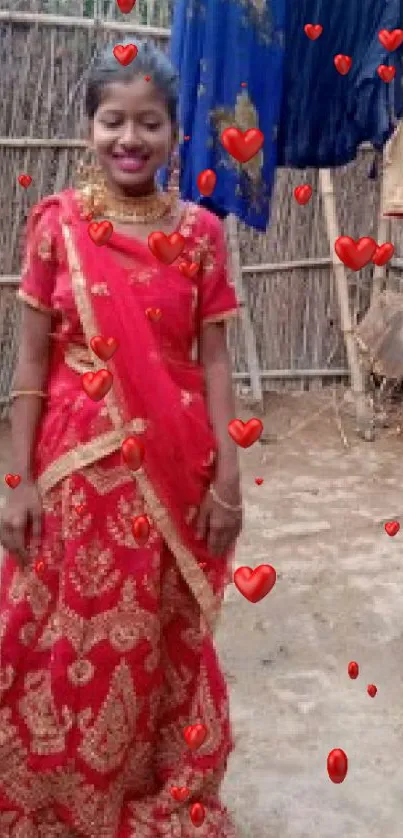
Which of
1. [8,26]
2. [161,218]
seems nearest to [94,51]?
[8,26]

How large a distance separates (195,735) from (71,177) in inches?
141

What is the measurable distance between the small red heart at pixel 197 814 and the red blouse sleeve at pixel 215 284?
85 cm

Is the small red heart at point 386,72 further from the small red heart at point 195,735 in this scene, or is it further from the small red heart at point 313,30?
the small red heart at point 195,735

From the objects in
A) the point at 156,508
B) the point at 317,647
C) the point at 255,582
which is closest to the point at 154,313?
the point at 156,508

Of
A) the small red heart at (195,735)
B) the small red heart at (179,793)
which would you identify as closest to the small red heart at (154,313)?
the small red heart at (195,735)

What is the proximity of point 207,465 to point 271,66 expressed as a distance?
1.20 meters

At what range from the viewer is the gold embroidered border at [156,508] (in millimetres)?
1626

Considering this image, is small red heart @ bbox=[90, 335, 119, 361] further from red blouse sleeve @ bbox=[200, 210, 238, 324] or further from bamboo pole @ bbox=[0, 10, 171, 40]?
bamboo pole @ bbox=[0, 10, 171, 40]

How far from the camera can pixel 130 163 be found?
1.59m

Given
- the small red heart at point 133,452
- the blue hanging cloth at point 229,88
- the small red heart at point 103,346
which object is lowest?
the small red heart at point 133,452

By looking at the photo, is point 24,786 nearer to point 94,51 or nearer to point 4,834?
point 4,834

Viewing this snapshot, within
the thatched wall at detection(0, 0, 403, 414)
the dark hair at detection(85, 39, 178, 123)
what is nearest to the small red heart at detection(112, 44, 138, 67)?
the dark hair at detection(85, 39, 178, 123)

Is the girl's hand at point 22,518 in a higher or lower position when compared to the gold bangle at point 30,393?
lower

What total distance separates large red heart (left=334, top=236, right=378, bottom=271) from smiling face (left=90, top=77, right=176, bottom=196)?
329 mm
